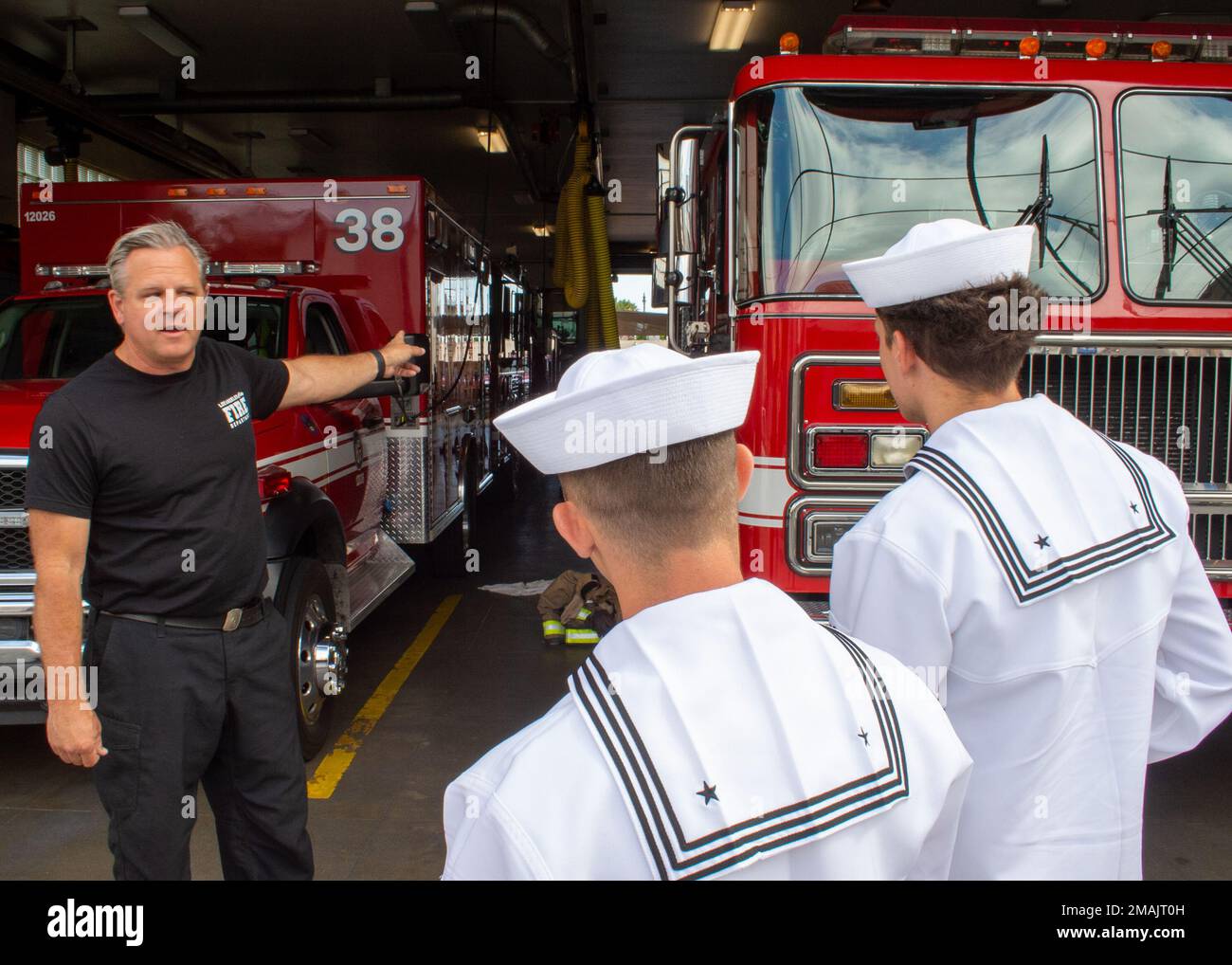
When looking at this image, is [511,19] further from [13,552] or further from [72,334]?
[13,552]

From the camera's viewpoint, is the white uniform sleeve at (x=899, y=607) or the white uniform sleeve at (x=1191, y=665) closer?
the white uniform sleeve at (x=899, y=607)

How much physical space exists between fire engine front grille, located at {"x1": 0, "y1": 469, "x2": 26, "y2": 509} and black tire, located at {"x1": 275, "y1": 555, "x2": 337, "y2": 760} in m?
1.11

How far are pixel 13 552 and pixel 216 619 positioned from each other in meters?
1.86

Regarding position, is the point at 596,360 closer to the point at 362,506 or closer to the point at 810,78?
the point at 810,78

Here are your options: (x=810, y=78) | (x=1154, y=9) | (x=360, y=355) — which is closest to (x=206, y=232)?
(x=360, y=355)

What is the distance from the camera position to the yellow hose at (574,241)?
995cm

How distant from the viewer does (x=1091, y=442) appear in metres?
1.72

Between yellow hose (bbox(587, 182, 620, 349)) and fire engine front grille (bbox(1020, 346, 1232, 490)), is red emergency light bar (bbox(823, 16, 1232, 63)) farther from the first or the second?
yellow hose (bbox(587, 182, 620, 349))

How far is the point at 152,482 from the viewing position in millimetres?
2820

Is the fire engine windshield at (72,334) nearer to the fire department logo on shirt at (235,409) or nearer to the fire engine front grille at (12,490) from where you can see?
the fire engine front grille at (12,490)

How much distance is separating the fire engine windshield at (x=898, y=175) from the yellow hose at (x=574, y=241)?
5.56 meters

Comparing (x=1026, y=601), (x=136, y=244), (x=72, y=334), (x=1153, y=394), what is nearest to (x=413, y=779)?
(x=136, y=244)

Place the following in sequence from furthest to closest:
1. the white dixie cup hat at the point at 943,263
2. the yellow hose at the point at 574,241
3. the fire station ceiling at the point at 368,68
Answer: the fire station ceiling at the point at 368,68
the yellow hose at the point at 574,241
the white dixie cup hat at the point at 943,263

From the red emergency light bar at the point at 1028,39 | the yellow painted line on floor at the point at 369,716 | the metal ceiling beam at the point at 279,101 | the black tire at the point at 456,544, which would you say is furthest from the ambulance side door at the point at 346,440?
the metal ceiling beam at the point at 279,101
